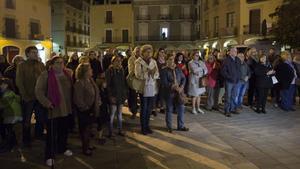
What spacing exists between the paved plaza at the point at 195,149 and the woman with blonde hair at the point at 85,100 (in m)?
0.46

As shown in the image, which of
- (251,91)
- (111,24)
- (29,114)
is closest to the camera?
(29,114)

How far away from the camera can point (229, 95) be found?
10266 millimetres

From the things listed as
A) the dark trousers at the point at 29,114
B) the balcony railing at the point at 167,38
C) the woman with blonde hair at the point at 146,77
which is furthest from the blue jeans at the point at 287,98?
the balcony railing at the point at 167,38

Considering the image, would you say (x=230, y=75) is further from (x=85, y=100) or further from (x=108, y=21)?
(x=108, y=21)

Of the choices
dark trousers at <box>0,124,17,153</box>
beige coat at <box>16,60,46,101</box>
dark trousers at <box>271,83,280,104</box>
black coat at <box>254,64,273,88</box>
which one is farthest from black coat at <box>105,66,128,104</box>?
dark trousers at <box>271,83,280,104</box>

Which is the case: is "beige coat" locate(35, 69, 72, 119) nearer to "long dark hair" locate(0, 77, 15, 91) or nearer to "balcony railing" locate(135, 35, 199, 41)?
"long dark hair" locate(0, 77, 15, 91)

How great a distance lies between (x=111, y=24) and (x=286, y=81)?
48.4 meters

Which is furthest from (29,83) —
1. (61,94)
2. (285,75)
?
(285,75)

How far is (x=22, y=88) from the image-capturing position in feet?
22.6

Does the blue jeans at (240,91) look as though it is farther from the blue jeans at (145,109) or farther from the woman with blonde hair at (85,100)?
the woman with blonde hair at (85,100)

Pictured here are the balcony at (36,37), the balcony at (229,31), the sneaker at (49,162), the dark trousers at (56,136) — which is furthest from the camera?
the balcony at (36,37)

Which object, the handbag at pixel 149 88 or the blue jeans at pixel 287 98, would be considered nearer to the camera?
the handbag at pixel 149 88

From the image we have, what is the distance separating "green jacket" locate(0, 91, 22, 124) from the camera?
6.74 meters

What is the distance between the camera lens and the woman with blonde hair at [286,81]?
36.4 ft
